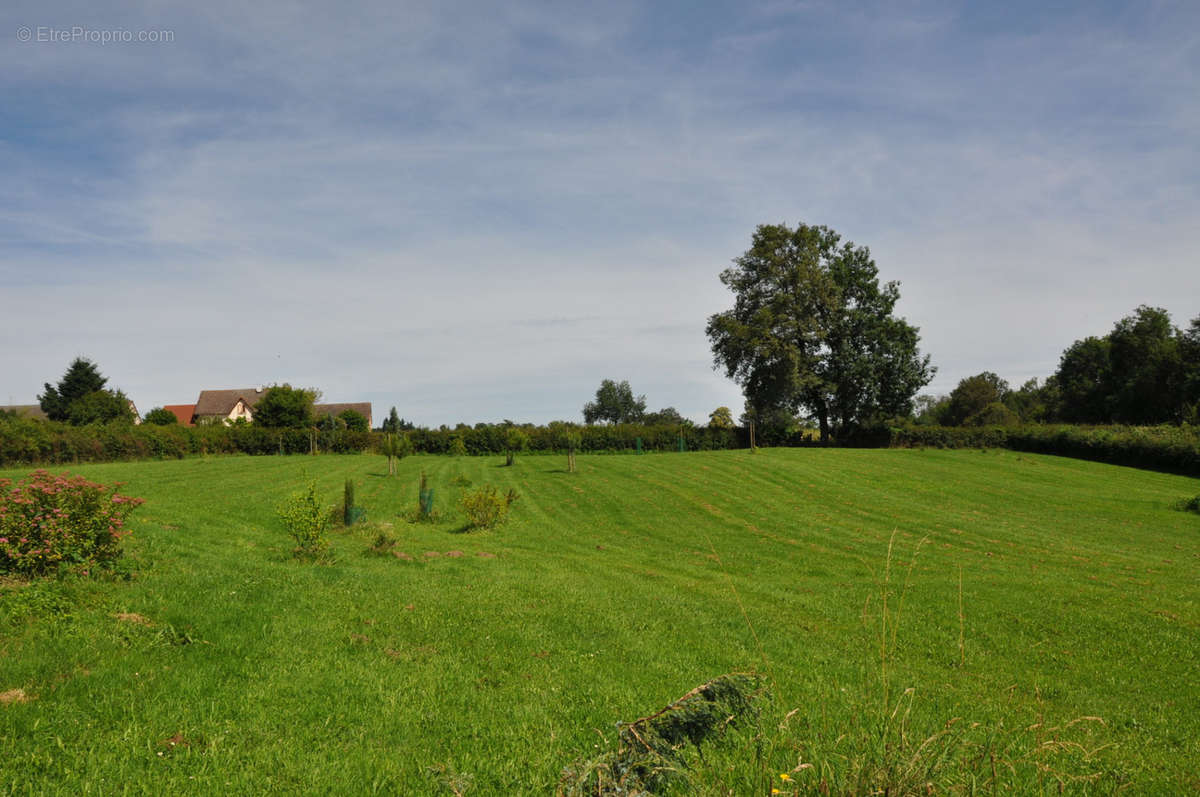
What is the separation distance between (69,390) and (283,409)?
25546 millimetres

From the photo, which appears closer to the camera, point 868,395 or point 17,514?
point 17,514

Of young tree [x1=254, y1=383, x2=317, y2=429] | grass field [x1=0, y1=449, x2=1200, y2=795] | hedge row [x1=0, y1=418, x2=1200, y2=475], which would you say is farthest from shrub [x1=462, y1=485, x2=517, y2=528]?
young tree [x1=254, y1=383, x2=317, y2=429]

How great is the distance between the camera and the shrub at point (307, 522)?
1173 cm

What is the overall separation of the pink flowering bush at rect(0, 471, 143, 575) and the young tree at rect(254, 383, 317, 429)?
182 feet

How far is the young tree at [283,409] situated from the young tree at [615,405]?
77.9 m

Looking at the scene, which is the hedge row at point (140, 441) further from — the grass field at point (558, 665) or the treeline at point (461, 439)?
the grass field at point (558, 665)

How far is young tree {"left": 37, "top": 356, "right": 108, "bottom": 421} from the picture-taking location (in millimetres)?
65688

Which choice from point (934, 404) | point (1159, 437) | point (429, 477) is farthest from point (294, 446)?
point (934, 404)

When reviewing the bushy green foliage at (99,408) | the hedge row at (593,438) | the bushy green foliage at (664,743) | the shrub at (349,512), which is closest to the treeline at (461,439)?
the hedge row at (593,438)

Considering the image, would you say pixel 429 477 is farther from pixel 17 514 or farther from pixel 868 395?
pixel 868 395

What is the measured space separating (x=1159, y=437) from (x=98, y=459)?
2439 inches

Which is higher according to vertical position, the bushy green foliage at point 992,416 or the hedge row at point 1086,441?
the bushy green foliage at point 992,416

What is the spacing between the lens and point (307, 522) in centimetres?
1180

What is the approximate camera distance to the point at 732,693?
436 cm
